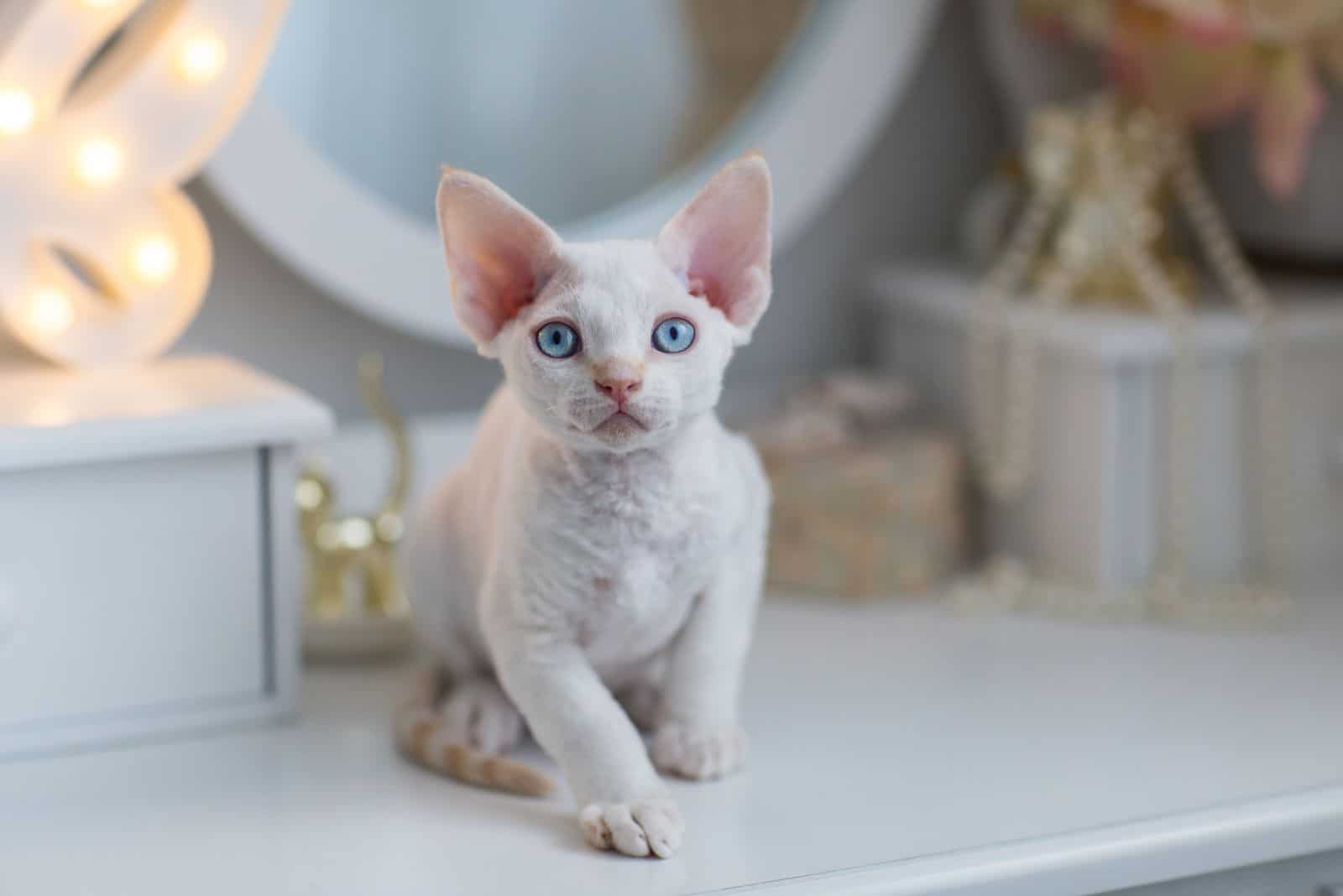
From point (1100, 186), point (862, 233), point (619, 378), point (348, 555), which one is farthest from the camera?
point (862, 233)

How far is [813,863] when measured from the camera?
30.4 inches

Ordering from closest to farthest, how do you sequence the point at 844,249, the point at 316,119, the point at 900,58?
the point at 316,119
the point at 900,58
the point at 844,249

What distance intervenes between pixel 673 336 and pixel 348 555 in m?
0.41

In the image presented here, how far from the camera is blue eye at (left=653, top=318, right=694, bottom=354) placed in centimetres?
78

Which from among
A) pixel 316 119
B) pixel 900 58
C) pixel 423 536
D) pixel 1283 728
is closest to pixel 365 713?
pixel 423 536

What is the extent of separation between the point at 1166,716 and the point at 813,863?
32 cm

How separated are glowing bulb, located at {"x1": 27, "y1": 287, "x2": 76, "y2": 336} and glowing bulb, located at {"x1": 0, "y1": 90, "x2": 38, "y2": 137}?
104 millimetres

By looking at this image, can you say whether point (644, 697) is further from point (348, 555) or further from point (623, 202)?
point (623, 202)

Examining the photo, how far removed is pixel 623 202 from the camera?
4.06 ft

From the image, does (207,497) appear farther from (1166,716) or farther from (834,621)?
(1166,716)

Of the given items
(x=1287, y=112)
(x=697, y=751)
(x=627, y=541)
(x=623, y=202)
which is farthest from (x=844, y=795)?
(x=1287, y=112)

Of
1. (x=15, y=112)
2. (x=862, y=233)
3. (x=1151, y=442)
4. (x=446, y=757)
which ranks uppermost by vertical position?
(x=15, y=112)

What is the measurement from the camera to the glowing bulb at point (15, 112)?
39.0 inches

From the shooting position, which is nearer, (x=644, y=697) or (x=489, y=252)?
(x=489, y=252)
